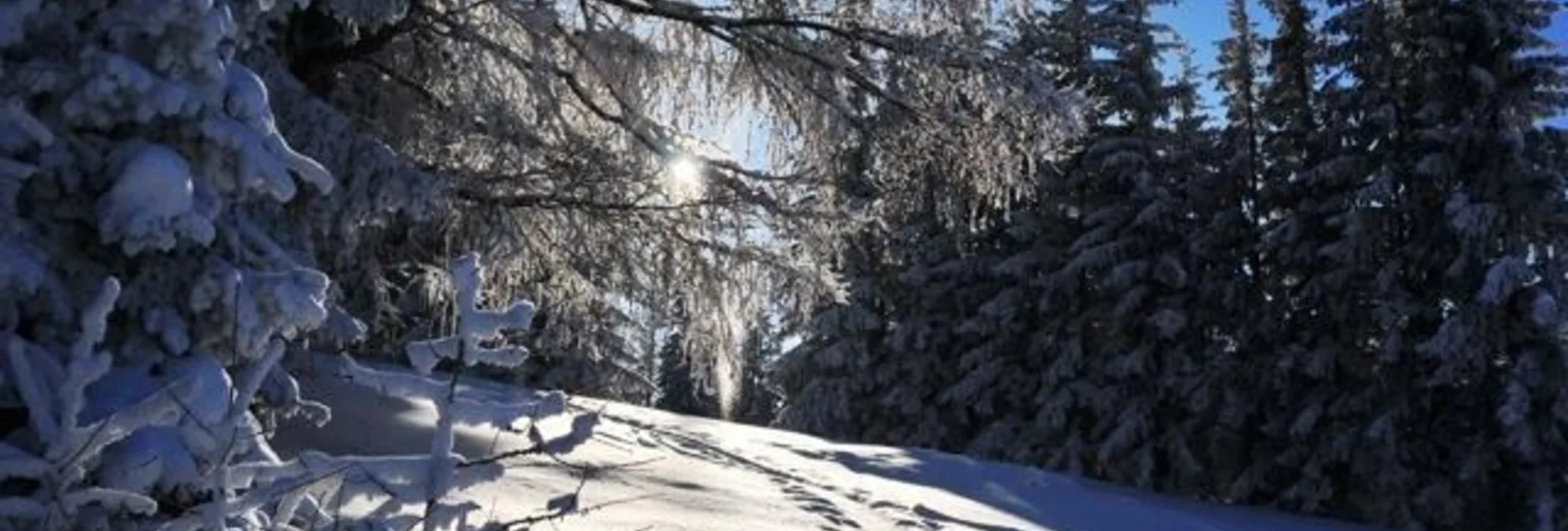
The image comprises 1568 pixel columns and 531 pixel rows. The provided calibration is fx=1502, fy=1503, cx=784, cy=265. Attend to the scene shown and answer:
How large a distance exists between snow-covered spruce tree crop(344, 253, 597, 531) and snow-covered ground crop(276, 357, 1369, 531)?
32.4 inches

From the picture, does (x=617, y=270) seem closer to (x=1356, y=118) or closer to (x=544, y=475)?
(x=544, y=475)

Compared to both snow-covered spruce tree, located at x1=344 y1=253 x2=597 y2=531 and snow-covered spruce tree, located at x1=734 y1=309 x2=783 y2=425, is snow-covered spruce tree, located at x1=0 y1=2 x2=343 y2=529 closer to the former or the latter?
snow-covered spruce tree, located at x1=344 y1=253 x2=597 y2=531

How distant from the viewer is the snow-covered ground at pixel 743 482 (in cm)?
599

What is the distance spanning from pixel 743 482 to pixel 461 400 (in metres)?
5.39

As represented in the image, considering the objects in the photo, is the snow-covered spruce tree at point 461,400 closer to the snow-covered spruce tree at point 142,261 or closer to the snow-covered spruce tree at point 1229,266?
the snow-covered spruce tree at point 142,261

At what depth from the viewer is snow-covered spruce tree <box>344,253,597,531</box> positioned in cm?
243

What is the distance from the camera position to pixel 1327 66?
72.2ft

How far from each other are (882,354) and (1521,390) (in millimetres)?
13062

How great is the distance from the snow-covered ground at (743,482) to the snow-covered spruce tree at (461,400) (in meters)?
0.82

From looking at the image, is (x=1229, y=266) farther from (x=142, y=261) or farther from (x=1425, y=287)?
(x=142, y=261)

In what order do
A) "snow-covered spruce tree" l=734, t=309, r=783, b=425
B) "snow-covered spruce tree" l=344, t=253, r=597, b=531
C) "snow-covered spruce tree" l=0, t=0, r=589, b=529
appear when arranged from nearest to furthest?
"snow-covered spruce tree" l=344, t=253, r=597, b=531
"snow-covered spruce tree" l=0, t=0, r=589, b=529
"snow-covered spruce tree" l=734, t=309, r=783, b=425

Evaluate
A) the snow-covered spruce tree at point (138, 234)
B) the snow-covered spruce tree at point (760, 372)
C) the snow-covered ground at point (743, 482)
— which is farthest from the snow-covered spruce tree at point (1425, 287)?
the snow-covered spruce tree at point (138, 234)

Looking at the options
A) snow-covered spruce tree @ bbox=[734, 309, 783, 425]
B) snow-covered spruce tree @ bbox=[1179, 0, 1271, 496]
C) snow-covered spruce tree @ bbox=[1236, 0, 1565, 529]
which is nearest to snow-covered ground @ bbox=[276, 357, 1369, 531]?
snow-covered spruce tree @ bbox=[734, 309, 783, 425]

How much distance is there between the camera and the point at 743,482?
26.1ft
